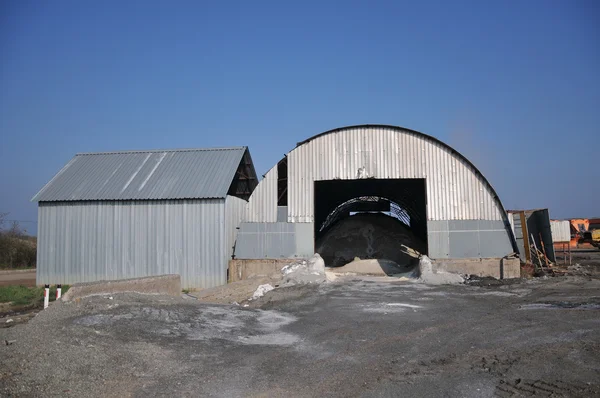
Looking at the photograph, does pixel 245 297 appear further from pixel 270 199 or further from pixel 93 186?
pixel 93 186

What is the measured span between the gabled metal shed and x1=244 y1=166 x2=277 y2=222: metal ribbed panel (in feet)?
2.63

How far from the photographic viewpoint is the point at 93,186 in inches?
1014

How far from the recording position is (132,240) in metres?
24.0

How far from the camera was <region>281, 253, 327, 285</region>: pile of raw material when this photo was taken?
2122cm

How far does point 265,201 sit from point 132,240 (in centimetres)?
675

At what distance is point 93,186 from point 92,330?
1762cm

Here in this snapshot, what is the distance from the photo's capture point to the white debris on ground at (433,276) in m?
21.1

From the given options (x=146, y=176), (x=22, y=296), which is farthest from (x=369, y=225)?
(x=22, y=296)

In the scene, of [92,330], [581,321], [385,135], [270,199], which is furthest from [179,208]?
[581,321]

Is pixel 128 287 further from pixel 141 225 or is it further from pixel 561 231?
pixel 561 231

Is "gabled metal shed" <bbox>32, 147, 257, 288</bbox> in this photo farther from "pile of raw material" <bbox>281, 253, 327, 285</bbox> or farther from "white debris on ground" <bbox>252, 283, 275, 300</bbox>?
"white debris on ground" <bbox>252, 283, 275, 300</bbox>

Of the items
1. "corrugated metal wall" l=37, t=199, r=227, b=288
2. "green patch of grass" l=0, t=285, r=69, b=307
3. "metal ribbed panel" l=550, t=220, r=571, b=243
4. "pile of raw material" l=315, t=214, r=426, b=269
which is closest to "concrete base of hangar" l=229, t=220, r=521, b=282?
"corrugated metal wall" l=37, t=199, r=227, b=288

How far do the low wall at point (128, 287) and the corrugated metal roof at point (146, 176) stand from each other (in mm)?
6619

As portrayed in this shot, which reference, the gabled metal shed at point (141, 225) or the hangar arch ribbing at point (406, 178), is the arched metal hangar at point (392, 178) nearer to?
the hangar arch ribbing at point (406, 178)
